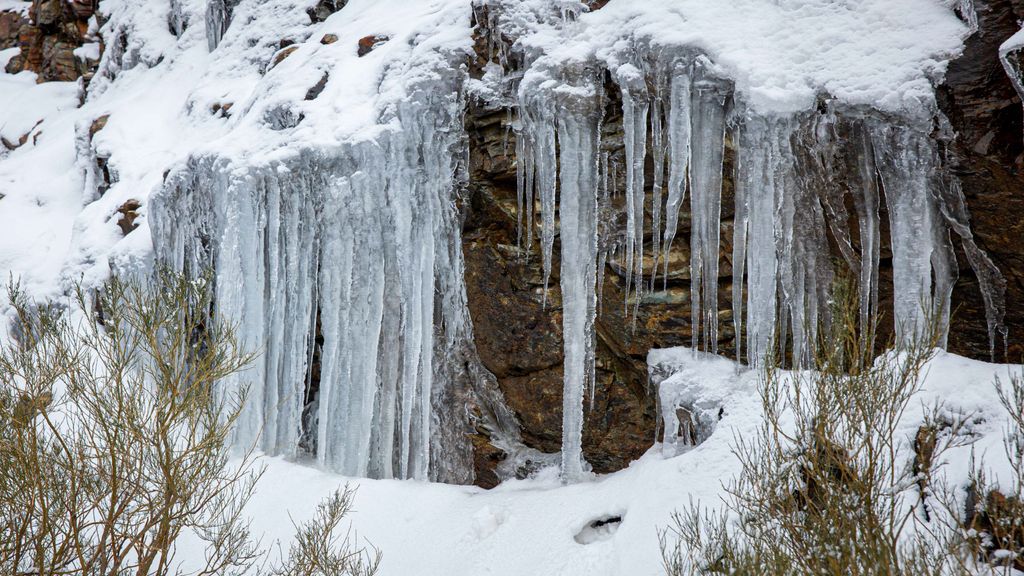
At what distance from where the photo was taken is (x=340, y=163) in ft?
23.9

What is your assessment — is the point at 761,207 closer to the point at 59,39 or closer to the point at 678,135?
the point at 678,135

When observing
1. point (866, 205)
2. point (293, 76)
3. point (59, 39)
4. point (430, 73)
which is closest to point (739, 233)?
point (866, 205)

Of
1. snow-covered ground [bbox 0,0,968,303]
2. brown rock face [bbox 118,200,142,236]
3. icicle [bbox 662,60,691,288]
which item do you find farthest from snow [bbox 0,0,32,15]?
icicle [bbox 662,60,691,288]

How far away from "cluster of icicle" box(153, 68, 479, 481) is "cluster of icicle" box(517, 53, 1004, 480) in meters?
1.15

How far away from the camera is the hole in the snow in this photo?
588cm

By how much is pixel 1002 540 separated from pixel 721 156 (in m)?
3.54

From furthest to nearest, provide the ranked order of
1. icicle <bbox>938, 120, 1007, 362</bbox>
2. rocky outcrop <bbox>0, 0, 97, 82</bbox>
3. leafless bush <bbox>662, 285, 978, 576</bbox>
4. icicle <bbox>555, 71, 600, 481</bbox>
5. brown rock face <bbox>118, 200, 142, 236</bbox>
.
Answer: rocky outcrop <bbox>0, 0, 97, 82</bbox> → brown rock face <bbox>118, 200, 142, 236</bbox> → icicle <bbox>555, 71, 600, 481</bbox> → icicle <bbox>938, 120, 1007, 362</bbox> → leafless bush <bbox>662, 285, 978, 576</bbox>

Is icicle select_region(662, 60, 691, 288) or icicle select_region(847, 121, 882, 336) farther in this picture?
icicle select_region(662, 60, 691, 288)

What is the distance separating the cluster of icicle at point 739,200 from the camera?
16.5ft

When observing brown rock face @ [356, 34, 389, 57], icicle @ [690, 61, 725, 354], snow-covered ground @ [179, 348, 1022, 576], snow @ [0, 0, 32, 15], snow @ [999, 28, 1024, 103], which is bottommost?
snow-covered ground @ [179, 348, 1022, 576]

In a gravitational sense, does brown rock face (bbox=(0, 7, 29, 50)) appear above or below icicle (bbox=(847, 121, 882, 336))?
above

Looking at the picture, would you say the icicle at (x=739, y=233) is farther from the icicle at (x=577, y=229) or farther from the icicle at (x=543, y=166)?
the icicle at (x=543, y=166)

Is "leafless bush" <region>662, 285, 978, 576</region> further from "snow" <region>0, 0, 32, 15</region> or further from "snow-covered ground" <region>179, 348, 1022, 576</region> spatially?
"snow" <region>0, 0, 32, 15</region>

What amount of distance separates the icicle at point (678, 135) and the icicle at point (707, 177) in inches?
3.4
